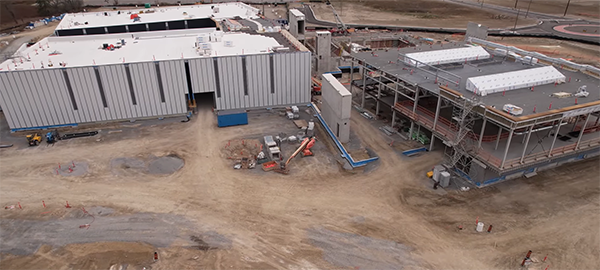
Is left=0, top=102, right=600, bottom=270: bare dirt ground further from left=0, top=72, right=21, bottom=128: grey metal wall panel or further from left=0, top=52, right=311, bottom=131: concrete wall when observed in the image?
left=0, top=52, right=311, bottom=131: concrete wall

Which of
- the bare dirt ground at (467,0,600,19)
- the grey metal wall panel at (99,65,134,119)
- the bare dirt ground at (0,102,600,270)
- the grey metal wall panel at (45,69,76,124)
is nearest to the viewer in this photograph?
the bare dirt ground at (0,102,600,270)

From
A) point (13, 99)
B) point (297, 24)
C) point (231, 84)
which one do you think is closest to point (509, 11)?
point (297, 24)

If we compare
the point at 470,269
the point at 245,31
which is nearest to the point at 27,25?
the point at 245,31

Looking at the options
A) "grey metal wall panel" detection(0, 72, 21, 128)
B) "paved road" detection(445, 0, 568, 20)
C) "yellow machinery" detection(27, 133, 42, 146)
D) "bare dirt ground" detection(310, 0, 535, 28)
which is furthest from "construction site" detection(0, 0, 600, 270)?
"paved road" detection(445, 0, 568, 20)

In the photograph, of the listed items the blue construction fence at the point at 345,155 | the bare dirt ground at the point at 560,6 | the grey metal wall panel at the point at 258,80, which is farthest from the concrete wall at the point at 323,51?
the bare dirt ground at the point at 560,6

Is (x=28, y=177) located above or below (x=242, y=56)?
below

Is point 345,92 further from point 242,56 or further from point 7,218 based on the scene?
point 7,218

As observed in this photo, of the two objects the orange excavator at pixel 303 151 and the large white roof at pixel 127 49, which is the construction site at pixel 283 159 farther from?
the large white roof at pixel 127 49
